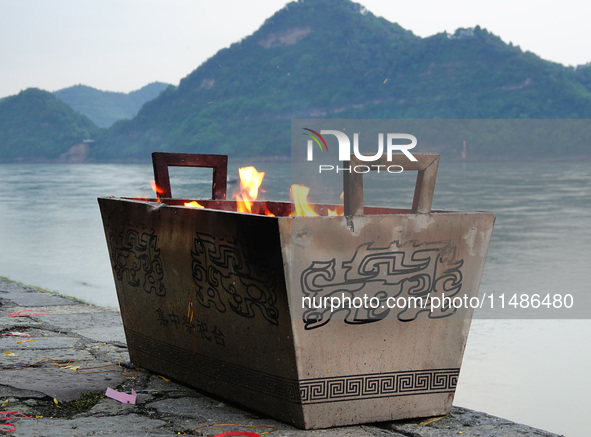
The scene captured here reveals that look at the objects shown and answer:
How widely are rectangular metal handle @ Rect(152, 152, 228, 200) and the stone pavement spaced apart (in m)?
0.82

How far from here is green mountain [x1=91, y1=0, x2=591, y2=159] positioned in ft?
195

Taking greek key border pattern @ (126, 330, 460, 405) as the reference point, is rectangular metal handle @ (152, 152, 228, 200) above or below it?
above

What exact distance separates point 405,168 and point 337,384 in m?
0.72

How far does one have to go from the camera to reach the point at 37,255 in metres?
9.70

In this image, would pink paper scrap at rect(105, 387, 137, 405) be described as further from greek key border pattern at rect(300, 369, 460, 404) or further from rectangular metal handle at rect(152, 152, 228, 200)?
rectangular metal handle at rect(152, 152, 228, 200)

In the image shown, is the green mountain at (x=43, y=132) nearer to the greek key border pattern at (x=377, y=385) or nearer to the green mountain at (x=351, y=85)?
the green mountain at (x=351, y=85)

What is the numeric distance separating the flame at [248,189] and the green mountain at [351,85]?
53.0 meters

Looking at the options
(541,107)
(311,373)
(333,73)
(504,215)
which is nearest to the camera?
(311,373)

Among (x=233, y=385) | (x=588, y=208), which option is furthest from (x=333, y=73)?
(x=233, y=385)

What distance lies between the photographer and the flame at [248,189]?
315 centimetres

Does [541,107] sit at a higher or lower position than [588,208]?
higher

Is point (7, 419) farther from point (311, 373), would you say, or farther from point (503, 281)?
point (503, 281)

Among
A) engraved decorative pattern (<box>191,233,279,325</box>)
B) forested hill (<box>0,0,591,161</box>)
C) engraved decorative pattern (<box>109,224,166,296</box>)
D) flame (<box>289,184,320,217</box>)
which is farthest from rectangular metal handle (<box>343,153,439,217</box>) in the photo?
forested hill (<box>0,0,591,161</box>)

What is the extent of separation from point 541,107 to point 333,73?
696 inches
